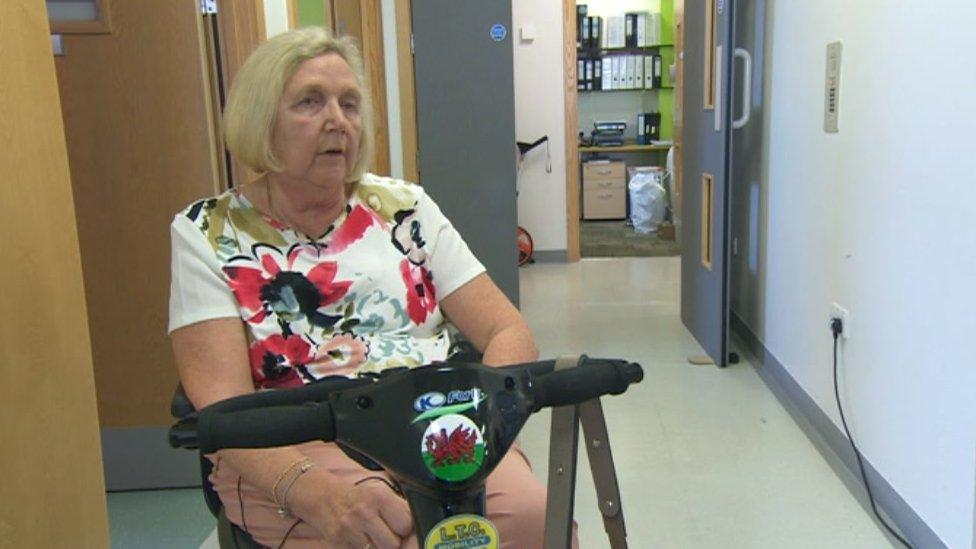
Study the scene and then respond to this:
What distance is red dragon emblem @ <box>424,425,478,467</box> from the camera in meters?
0.79

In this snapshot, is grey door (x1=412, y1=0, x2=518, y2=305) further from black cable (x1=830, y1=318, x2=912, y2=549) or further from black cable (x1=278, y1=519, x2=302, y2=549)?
black cable (x1=278, y1=519, x2=302, y2=549)

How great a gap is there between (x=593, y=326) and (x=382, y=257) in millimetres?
2818

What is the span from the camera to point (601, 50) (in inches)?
320

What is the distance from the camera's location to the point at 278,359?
4.39 feet

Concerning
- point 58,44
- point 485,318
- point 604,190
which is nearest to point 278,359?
point 485,318

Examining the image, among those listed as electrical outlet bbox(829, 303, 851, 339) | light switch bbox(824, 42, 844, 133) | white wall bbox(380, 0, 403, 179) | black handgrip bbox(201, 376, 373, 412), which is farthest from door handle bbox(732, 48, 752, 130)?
black handgrip bbox(201, 376, 373, 412)

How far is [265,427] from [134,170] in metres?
1.73

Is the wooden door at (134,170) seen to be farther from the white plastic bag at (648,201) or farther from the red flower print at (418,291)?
the white plastic bag at (648,201)

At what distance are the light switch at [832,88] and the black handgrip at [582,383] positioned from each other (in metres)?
1.97

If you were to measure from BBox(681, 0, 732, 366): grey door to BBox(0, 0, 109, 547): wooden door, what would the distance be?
8.15 ft

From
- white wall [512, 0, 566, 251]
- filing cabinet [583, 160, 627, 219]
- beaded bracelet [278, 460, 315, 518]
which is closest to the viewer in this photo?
beaded bracelet [278, 460, 315, 518]

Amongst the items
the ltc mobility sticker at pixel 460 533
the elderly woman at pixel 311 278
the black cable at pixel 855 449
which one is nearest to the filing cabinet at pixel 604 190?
the black cable at pixel 855 449

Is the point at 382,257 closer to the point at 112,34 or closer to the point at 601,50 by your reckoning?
the point at 112,34

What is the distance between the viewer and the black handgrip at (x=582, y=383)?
2.86 ft
